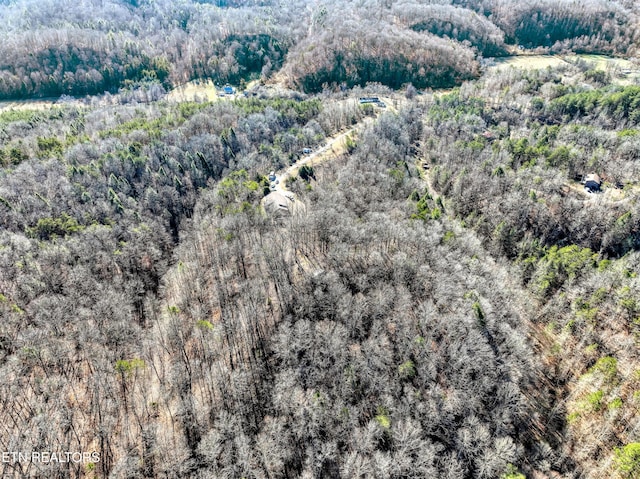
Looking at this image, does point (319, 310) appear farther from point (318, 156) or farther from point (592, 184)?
point (592, 184)

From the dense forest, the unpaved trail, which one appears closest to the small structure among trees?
the dense forest

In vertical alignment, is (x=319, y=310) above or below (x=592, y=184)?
below

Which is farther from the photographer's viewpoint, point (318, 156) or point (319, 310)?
point (318, 156)

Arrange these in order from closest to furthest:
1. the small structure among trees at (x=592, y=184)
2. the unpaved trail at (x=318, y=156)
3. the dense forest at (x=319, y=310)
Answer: the dense forest at (x=319, y=310) < the small structure among trees at (x=592, y=184) < the unpaved trail at (x=318, y=156)

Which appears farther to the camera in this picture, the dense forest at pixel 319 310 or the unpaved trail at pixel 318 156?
the unpaved trail at pixel 318 156

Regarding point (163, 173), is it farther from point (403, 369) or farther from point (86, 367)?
point (403, 369)

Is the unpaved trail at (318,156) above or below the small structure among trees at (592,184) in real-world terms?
below

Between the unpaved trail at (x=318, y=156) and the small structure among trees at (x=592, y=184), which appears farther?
the unpaved trail at (x=318, y=156)

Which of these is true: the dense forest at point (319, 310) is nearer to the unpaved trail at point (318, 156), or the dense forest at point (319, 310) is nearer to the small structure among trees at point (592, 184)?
the unpaved trail at point (318, 156)

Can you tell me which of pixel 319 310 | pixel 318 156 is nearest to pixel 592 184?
pixel 318 156

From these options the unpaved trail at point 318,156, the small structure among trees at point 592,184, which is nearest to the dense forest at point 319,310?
the unpaved trail at point 318,156

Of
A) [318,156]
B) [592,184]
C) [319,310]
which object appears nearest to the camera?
[319,310]

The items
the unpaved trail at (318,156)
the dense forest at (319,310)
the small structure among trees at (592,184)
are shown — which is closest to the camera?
the dense forest at (319,310)
